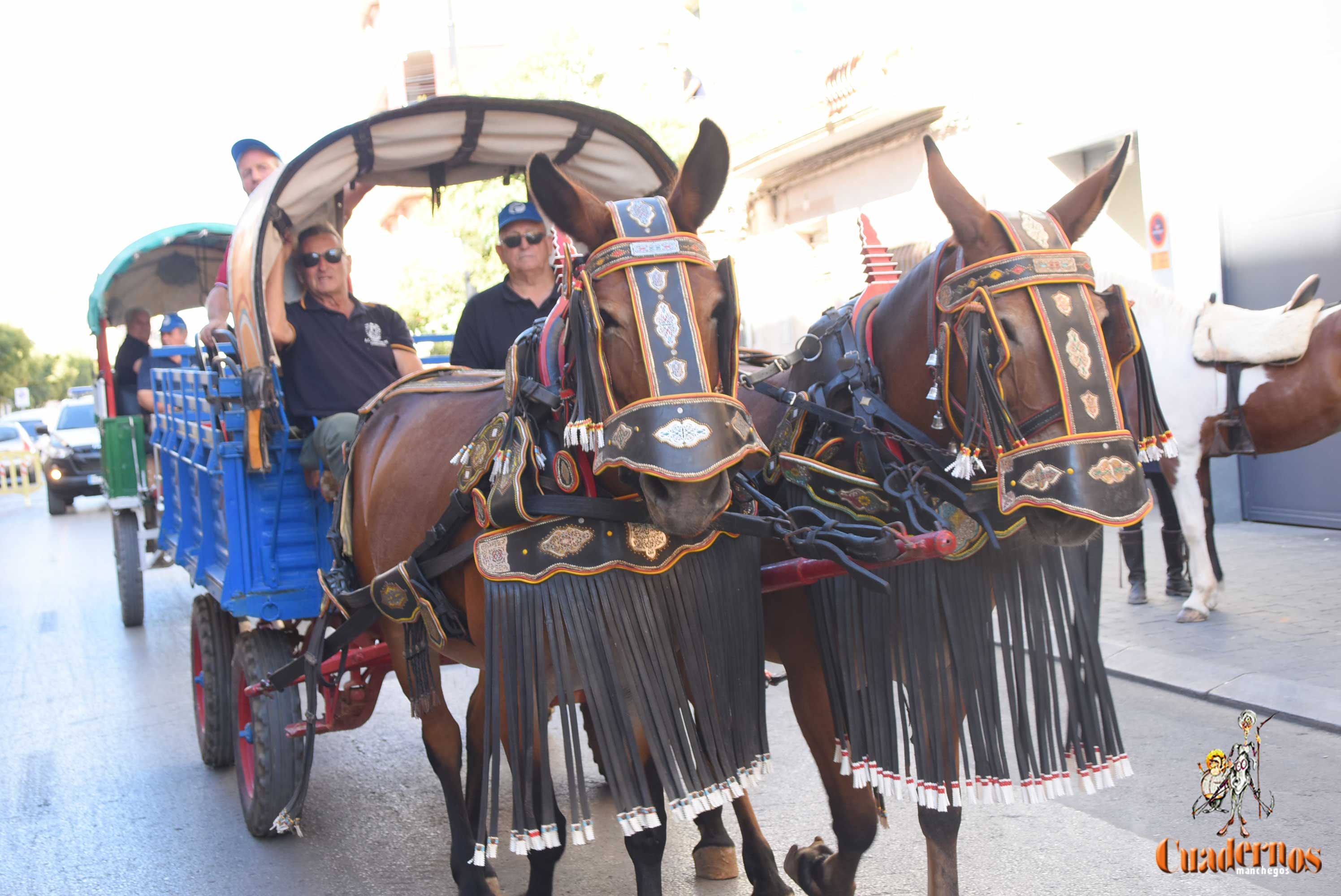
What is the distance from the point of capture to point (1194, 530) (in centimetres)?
626

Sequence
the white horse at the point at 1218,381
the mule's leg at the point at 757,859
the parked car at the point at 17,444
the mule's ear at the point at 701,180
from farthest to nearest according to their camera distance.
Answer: the parked car at the point at 17,444
the white horse at the point at 1218,381
the mule's leg at the point at 757,859
the mule's ear at the point at 701,180

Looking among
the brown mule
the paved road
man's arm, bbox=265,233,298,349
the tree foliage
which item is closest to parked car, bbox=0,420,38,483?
the tree foliage

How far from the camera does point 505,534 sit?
8.60ft

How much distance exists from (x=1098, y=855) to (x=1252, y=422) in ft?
11.1

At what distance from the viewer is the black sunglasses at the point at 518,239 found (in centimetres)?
462

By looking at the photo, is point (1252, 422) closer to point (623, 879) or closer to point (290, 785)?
point (623, 879)

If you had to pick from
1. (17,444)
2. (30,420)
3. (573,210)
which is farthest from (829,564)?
(30,420)

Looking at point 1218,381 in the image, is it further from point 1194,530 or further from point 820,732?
point 820,732

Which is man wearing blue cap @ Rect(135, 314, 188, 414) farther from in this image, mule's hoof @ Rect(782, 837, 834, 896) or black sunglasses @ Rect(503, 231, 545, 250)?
mule's hoof @ Rect(782, 837, 834, 896)

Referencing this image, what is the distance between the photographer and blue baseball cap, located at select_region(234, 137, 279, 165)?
228 inches

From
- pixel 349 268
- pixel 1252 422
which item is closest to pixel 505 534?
pixel 349 268

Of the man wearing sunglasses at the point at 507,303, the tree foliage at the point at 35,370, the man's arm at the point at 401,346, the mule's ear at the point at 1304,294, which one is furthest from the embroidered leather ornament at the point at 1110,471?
the tree foliage at the point at 35,370

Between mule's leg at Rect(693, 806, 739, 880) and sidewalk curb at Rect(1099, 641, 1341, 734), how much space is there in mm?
1783

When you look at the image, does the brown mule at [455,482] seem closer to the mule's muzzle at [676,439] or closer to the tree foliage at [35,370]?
the mule's muzzle at [676,439]
